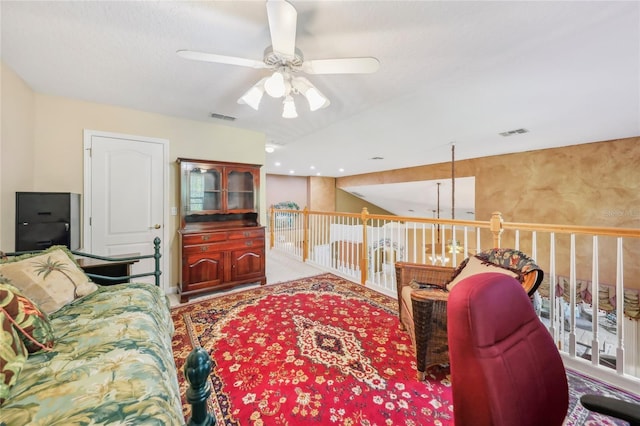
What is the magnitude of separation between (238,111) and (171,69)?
102 cm

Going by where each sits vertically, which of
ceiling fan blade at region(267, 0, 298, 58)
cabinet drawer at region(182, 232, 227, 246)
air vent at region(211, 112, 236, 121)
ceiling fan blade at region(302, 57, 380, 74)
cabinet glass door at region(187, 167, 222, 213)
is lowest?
cabinet drawer at region(182, 232, 227, 246)

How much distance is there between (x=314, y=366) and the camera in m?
1.84

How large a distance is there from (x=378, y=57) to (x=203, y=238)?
274 cm

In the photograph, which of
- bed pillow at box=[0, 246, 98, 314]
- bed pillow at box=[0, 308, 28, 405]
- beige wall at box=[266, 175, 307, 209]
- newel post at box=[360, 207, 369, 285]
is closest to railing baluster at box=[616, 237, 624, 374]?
newel post at box=[360, 207, 369, 285]

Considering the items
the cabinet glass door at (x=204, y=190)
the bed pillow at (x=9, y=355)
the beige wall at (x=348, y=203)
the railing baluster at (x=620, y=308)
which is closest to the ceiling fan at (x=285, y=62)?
the bed pillow at (x=9, y=355)

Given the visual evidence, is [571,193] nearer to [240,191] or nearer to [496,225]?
[496,225]

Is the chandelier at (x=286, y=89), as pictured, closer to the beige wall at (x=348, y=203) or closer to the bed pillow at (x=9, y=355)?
the bed pillow at (x=9, y=355)

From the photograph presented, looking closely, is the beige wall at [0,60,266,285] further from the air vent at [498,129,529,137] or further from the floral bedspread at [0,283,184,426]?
the air vent at [498,129,529,137]

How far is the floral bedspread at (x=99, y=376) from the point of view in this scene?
2.57ft

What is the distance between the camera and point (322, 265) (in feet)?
14.8

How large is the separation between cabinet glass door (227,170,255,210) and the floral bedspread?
2.24 m

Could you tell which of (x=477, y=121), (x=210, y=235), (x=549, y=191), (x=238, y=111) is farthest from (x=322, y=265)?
(x=549, y=191)

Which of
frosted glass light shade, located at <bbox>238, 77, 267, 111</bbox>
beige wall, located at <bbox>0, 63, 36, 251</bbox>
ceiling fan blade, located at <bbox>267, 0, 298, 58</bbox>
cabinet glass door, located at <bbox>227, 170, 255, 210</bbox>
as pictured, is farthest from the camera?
cabinet glass door, located at <bbox>227, 170, 255, 210</bbox>

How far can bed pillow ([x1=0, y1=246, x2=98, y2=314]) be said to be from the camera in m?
1.49
